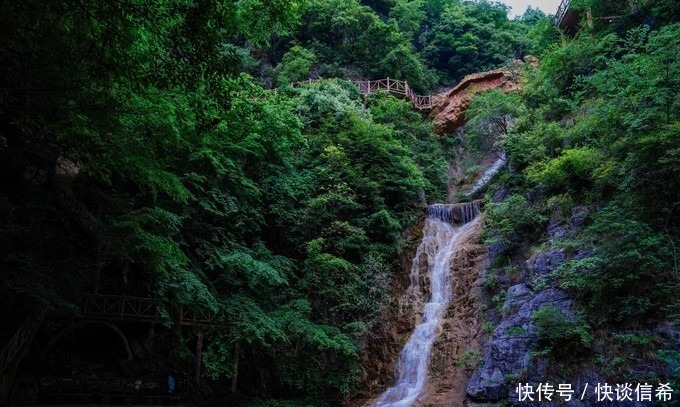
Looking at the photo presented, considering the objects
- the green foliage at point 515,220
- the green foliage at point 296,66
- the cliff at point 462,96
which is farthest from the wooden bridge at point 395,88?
the green foliage at point 515,220

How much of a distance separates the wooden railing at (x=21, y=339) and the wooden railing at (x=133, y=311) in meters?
1.08

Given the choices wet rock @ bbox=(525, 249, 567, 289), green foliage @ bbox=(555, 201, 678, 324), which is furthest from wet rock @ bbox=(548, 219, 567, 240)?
green foliage @ bbox=(555, 201, 678, 324)

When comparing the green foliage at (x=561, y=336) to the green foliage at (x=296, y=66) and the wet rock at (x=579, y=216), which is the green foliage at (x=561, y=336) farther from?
the green foliage at (x=296, y=66)

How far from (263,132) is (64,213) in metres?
5.87

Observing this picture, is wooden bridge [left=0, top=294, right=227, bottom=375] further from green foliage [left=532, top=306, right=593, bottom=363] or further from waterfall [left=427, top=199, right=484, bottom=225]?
waterfall [left=427, top=199, right=484, bottom=225]

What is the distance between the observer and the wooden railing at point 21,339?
8.29 metres

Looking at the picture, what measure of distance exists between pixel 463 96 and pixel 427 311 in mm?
13951

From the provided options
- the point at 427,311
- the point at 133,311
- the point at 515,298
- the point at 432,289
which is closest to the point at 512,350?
the point at 515,298

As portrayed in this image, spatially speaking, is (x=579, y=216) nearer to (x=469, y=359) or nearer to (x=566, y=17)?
(x=469, y=359)

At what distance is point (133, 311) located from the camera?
35.5ft

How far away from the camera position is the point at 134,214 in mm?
8727

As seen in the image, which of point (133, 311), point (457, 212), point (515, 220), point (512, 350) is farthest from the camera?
point (457, 212)

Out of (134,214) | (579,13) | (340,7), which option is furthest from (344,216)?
(340,7)

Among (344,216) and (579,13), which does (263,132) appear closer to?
(344,216)
